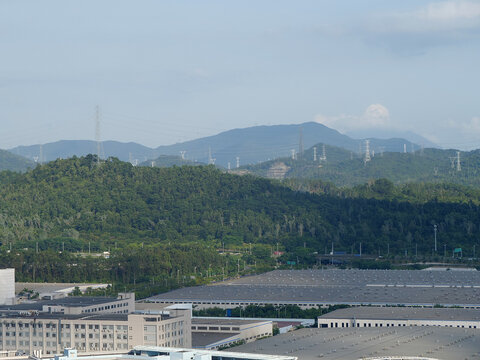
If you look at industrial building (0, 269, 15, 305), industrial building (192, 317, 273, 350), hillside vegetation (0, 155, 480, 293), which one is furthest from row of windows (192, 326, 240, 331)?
hillside vegetation (0, 155, 480, 293)

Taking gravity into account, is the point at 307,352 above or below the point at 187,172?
below

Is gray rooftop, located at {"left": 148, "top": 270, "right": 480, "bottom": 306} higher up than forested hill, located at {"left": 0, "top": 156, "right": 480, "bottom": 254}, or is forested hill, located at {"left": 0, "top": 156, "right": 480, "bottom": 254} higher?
forested hill, located at {"left": 0, "top": 156, "right": 480, "bottom": 254}

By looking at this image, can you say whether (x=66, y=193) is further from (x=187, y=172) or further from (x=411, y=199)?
(x=411, y=199)

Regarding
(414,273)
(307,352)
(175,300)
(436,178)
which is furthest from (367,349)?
(436,178)

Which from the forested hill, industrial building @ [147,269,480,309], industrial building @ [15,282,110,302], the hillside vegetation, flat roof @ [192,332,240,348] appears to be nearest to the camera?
flat roof @ [192,332,240,348]

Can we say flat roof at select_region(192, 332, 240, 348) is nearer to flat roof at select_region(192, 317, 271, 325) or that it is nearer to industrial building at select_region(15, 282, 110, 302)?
flat roof at select_region(192, 317, 271, 325)

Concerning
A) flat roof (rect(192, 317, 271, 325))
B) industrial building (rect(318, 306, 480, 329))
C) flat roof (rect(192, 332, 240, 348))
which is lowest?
flat roof (rect(192, 332, 240, 348))

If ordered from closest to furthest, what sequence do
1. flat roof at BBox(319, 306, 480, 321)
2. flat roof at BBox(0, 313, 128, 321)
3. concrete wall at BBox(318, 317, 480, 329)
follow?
flat roof at BBox(0, 313, 128, 321), concrete wall at BBox(318, 317, 480, 329), flat roof at BBox(319, 306, 480, 321)

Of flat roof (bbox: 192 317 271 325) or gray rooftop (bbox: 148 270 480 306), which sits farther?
gray rooftop (bbox: 148 270 480 306)
